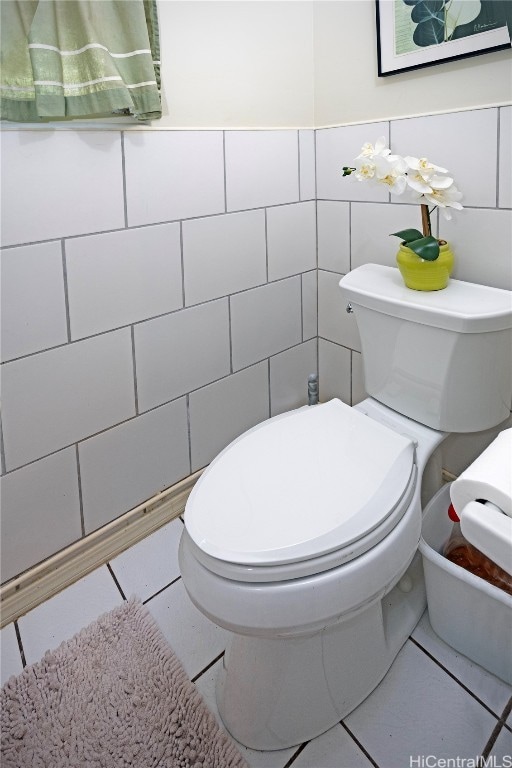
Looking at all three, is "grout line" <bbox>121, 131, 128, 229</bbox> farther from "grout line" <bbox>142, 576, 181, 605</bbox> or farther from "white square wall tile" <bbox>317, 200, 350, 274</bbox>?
"grout line" <bbox>142, 576, 181, 605</bbox>

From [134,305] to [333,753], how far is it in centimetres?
106

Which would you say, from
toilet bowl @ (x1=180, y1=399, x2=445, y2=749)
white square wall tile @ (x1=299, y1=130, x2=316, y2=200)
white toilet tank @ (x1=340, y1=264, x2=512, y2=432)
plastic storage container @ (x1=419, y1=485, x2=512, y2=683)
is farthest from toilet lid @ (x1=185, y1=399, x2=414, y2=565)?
white square wall tile @ (x1=299, y1=130, x2=316, y2=200)

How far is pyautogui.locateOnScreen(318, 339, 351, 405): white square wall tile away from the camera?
1.74 meters

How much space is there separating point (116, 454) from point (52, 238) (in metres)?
0.57

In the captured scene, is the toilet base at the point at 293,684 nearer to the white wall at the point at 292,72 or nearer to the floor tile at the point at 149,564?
the floor tile at the point at 149,564

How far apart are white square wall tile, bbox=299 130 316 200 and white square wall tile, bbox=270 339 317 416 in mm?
480

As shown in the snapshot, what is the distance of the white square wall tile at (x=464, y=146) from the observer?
1177mm

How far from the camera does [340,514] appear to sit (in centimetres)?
95

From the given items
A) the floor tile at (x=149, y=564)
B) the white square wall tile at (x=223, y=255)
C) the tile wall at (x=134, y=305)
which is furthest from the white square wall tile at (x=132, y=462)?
the white square wall tile at (x=223, y=255)

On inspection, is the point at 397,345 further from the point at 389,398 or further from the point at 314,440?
the point at 314,440

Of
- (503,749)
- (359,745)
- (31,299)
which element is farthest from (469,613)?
(31,299)

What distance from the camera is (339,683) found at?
106 cm

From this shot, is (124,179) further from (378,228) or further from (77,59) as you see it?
(378,228)

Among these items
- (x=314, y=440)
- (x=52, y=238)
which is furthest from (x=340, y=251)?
(x=52, y=238)
